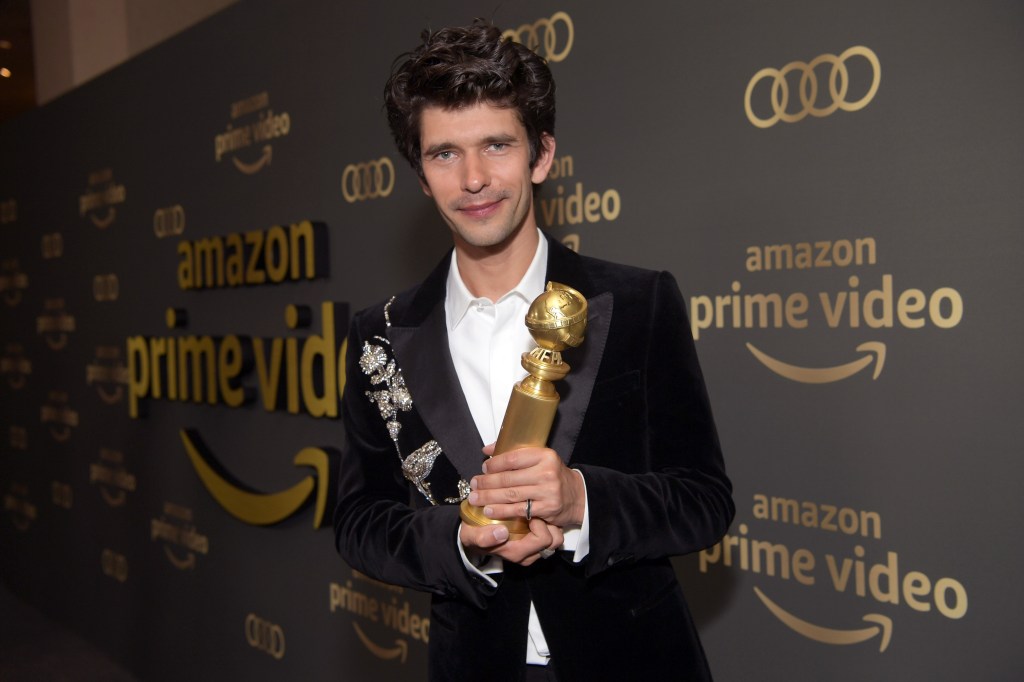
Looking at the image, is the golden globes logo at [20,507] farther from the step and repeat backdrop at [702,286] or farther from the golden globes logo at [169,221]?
the golden globes logo at [169,221]

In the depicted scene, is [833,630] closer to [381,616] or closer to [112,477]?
[381,616]

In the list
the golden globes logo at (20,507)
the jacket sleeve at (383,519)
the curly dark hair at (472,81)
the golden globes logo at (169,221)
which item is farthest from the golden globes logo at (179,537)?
the curly dark hair at (472,81)

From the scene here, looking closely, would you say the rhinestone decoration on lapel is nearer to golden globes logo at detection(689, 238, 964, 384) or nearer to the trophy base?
the trophy base

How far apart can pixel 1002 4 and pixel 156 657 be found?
3.66 metres

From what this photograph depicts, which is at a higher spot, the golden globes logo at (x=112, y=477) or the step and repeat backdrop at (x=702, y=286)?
the step and repeat backdrop at (x=702, y=286)

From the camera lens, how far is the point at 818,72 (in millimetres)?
1555

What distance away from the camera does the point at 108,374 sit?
3984 mm

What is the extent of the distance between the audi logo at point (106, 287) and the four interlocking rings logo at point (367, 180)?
1.72 meters

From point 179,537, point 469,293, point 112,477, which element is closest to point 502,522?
point 469,293

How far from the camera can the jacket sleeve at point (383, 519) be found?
1.12 m

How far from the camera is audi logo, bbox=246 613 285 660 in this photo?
2.98 m

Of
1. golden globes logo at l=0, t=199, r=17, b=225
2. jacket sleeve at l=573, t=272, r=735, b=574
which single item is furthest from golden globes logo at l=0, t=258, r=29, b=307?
jacket sleeve at l=573, t=272, r=735, b=574

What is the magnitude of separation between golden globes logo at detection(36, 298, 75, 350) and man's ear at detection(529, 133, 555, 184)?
3.67 meters

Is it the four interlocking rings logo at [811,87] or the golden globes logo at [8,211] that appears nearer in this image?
the four interlocking rings logo at [811,87]
